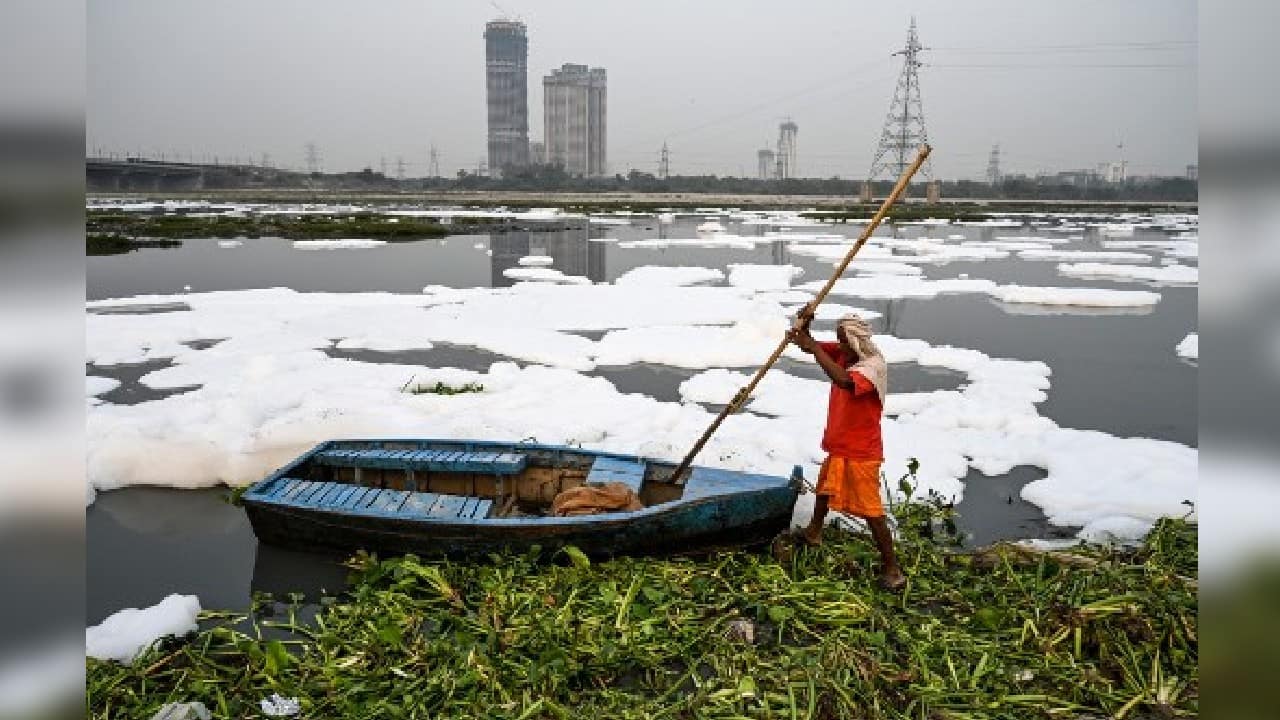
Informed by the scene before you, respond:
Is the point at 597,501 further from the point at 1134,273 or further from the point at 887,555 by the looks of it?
the point at 1134,273

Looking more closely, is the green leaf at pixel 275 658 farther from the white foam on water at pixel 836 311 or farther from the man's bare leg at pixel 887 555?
the white foam on water at pixel 836 311

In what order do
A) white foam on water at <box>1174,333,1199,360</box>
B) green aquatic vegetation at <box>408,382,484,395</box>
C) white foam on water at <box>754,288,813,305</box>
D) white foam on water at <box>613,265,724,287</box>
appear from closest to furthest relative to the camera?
green aquatic vegetation at <box>408,382,484,395</box> < white foam on water at <box>1174,333,1199,360</box> < white foam on water at <box>754,288,813,305</box> < white foam on water at <box>613,265,724,287</box>

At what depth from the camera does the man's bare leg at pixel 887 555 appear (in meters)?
4.68

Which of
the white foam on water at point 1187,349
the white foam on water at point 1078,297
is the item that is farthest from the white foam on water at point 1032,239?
the white foam on water at point 1187,349

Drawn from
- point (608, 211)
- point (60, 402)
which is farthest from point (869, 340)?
point (608, 211)

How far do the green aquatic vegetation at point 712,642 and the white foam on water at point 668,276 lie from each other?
14022 millimetres

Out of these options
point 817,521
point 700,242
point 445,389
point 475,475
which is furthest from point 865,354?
point 700,242

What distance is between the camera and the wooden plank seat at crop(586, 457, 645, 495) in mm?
5367

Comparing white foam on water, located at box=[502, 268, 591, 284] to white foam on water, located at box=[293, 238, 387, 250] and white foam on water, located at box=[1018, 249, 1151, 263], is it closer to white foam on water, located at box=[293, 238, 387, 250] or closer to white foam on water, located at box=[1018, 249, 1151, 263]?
white foam on water, located at box=[293, 238, 387, 250]

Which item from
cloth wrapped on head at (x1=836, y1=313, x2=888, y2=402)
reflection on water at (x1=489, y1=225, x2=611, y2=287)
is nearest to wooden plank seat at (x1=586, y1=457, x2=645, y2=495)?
cloth wrapped on head at (x1=836, y1=313, x2=888, y2=402)

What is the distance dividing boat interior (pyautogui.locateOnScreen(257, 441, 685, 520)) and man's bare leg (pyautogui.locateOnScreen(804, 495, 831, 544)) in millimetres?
955

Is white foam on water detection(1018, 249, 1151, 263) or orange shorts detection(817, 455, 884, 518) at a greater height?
Result: white foam on water detection(1018, 249, 1151, 263)

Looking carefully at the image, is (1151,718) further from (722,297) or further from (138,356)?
(722,297)

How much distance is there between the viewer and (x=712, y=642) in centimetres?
414
